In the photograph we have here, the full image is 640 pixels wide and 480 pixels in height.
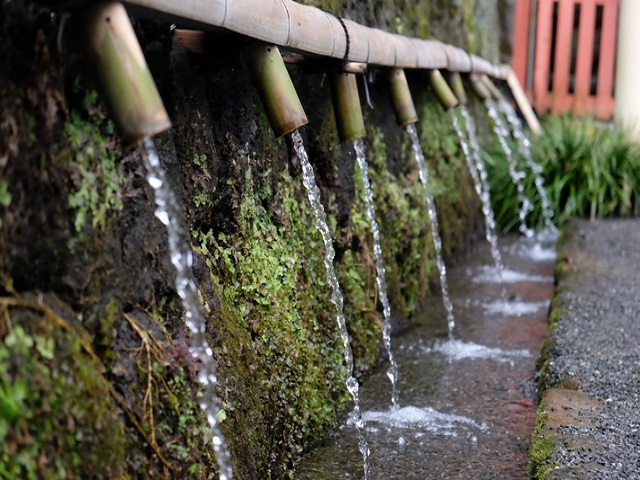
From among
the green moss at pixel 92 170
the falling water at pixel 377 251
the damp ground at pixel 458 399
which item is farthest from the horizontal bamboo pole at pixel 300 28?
the damp ground at pixel 458 399

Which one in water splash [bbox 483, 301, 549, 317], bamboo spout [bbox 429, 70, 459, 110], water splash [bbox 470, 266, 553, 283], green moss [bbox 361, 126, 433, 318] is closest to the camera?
green moss [bbox 361, 126, 433, 318]

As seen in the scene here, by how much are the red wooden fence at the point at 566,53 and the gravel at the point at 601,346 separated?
3.22 m

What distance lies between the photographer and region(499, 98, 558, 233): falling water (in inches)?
254

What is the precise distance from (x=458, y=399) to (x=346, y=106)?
48.1 inches

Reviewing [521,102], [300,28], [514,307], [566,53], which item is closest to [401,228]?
[514,307]

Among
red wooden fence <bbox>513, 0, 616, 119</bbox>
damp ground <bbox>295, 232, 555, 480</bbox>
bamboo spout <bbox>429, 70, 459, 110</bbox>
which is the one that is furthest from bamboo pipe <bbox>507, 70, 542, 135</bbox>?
bamboo spout <bbox>429, 70, 459, 110</bbox>

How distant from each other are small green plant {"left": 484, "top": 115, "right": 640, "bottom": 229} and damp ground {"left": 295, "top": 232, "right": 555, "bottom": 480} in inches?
58.3

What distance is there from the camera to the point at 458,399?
3295 mm

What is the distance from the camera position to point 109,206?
6.06 feet

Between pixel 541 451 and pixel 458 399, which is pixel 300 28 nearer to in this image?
pixel 541 451

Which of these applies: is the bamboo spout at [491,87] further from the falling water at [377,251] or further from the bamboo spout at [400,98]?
the falling water at [377,251]

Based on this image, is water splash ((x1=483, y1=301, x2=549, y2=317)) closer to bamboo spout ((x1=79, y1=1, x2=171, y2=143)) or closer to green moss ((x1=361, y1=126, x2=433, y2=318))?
green moss ((x1=361, y1=126, x2=433, y2=318))

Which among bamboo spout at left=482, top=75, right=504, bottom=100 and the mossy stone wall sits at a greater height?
bamboo spout at left=482, top=75, right=504, bottom=100

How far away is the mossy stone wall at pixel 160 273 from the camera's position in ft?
5.13
